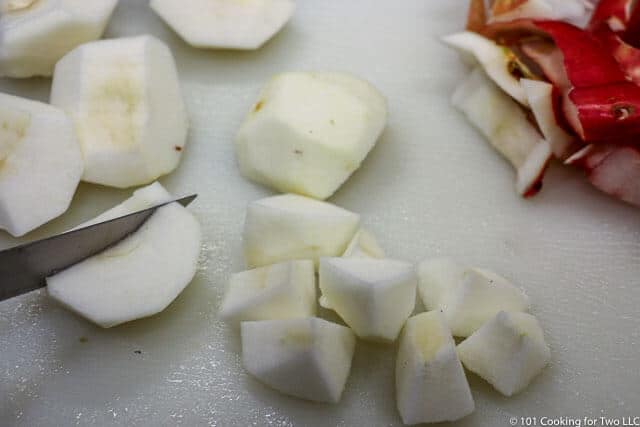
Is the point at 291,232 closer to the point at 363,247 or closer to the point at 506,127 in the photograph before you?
the point at 363,247

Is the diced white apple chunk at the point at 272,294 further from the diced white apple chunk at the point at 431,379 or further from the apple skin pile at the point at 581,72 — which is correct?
the apple skin pile at the point at 581,72

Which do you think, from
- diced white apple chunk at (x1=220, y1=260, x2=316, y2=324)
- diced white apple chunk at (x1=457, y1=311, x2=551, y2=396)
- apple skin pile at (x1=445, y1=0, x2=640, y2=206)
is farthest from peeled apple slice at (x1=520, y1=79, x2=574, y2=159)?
diced white apple chunk at (x1=220, y1=260, x2=316, y2=324)

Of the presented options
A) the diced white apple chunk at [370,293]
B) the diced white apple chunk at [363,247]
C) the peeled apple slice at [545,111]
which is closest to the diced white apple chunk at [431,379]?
the diced white apple chunk at [370,293]

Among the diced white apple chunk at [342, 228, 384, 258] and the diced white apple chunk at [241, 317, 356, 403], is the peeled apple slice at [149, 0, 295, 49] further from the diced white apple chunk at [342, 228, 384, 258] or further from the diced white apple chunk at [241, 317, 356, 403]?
the diced white apple chunk at [241, 317, 356, 403]

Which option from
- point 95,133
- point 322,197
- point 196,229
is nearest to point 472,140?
point 322,197

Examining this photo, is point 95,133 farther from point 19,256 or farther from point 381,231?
point 381,231

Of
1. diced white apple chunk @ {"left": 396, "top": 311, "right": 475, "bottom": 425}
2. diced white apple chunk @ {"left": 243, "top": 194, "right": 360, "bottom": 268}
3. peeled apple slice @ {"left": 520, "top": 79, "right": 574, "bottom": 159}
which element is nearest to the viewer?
diced white apple chunk @ {"left": 396, "top": 311, "right": 475, "bottom": 425}
